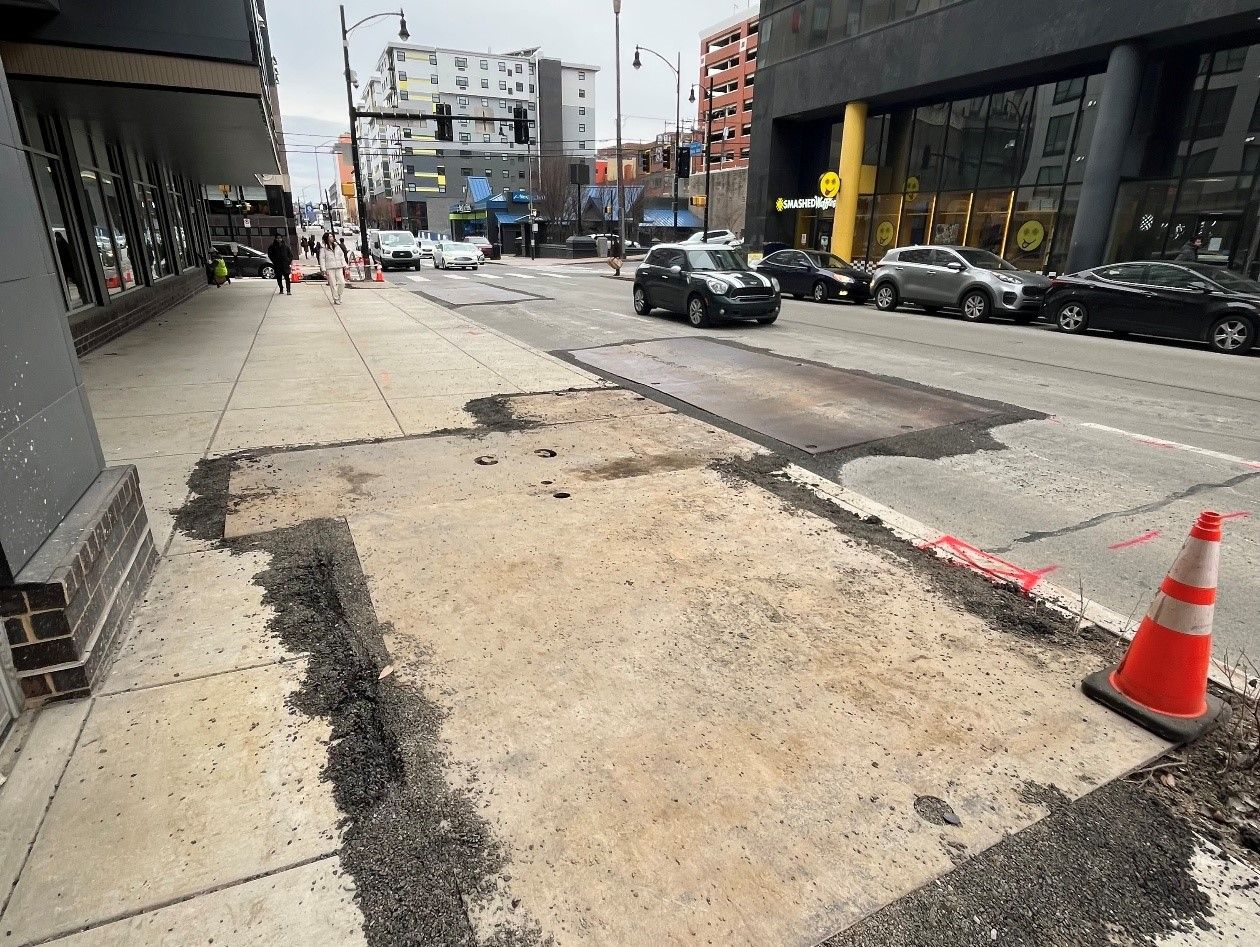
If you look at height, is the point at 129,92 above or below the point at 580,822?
above

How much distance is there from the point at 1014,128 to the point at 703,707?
27062mm

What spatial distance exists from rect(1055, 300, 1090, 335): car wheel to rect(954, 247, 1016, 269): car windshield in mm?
2696

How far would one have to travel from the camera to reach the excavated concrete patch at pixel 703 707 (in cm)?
210

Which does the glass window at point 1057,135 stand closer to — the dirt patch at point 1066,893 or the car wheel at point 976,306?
the car wheel at point 976,306

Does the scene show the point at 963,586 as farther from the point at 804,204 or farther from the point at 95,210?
the point at 804,204

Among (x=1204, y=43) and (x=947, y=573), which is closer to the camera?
(x=947, y=573)

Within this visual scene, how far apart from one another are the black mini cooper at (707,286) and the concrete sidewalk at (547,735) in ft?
31.7

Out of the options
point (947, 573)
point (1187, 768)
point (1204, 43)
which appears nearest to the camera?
point (1187, 768)

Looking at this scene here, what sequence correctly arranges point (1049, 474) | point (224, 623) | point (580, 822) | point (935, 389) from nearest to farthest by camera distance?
point (580, 822), point (224, 623), point (1049, 474), point (935, 389)

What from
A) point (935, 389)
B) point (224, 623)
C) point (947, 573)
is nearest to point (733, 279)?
point (935, 389)

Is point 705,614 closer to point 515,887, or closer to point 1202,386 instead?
point 515,887

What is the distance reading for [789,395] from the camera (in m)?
8.41

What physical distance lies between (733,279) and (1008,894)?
13.3 m

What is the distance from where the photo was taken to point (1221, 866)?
7.08ft
